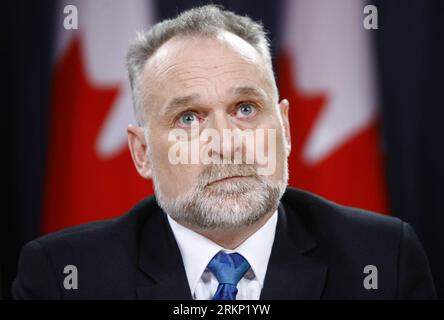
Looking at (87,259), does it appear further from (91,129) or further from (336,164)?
(336,164)

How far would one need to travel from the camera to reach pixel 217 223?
153 cm

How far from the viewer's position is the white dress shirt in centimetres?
159

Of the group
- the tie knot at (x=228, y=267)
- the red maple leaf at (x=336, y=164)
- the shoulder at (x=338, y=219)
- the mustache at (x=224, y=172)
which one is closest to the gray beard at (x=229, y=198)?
the mustache at (x=224, y=172)

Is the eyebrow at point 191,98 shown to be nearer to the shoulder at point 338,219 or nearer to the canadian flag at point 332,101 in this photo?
the shoulder at point 338,219

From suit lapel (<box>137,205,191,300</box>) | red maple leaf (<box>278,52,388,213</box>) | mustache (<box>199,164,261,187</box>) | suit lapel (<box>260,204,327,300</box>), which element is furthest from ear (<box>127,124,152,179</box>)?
red maple leaf (<box>278,52,388,213</box>)

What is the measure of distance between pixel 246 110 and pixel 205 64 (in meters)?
0.17

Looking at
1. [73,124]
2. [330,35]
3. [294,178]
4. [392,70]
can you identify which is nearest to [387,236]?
[294,178]

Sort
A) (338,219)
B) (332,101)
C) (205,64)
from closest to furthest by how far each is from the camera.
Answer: (205,64), (338,219), (332,101)

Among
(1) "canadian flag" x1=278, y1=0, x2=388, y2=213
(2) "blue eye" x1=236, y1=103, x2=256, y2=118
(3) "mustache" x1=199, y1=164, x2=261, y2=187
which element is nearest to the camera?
(3) "mustache" x1=199, y1=164, x2=261, y2=187

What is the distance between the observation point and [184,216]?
5.23 feet

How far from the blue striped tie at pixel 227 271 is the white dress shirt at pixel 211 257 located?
0.01 m

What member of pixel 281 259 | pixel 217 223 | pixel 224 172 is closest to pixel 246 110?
pixel 224 172

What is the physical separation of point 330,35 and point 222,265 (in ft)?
3.21

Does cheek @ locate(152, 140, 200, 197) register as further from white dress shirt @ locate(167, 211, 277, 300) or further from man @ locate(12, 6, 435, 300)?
white dress shirt @ locate(167, 211, 277, 300)
